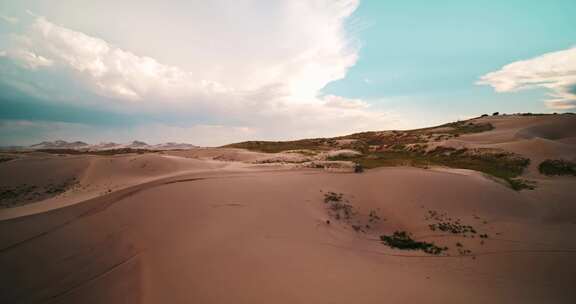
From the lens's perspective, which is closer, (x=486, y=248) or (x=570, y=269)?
(x=570, y=269)

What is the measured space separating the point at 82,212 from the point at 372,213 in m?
13.1

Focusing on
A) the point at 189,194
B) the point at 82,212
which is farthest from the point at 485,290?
the point at 82,212

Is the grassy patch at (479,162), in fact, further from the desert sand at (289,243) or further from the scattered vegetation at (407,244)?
the scattered vegetation at (407,244)

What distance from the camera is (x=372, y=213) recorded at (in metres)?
12.3

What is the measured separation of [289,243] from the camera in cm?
858

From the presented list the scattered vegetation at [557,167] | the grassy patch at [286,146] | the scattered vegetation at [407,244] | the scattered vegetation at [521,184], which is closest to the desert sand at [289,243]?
the scattered vegetation at [407,244]

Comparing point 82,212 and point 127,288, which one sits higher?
point 82,212

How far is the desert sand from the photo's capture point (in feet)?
20.2

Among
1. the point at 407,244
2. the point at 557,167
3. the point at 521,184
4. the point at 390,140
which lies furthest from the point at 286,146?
the point at 407,244

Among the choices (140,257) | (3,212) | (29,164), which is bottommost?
(140,257)

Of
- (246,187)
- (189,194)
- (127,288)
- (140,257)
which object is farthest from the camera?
(246,187)

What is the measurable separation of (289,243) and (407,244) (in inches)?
197

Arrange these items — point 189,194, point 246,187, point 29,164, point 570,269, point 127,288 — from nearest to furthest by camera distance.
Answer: point 127,288, point 570,269, point 189,194, point 246,187, point 29,164

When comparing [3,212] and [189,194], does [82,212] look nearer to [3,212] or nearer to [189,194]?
[189,194]
